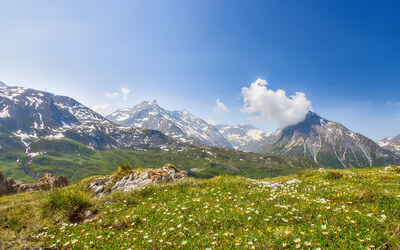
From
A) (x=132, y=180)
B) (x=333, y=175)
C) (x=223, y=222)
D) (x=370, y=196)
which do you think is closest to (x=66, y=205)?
(x=132, y=180)

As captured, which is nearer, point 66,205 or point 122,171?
point 66,205

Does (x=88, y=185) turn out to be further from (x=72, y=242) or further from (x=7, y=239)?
(x=72, y=242)

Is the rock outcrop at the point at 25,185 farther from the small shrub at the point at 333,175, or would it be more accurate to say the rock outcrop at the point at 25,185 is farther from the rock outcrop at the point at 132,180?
the small shrub at the point at 333,175

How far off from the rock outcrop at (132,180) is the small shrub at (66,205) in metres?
5.27

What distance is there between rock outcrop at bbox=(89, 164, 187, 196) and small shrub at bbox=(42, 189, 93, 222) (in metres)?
5.27

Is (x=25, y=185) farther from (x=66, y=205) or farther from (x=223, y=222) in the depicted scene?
(x=223, y=222)

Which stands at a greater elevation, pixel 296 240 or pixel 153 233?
pixel 296 240

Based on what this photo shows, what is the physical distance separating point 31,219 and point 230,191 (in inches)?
433

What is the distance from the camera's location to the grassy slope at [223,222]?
615 centimetres

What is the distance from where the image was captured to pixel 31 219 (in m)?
10.5

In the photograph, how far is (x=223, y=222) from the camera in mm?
8062

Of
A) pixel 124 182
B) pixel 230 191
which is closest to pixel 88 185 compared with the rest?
pixel 124 182

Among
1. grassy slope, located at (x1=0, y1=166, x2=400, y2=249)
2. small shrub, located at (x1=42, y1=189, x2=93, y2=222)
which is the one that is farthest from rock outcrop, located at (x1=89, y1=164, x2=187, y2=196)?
small shrub, located at (x1=42, y1=189, x2=93, y2=222)

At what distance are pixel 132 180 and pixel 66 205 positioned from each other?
7792 mm
